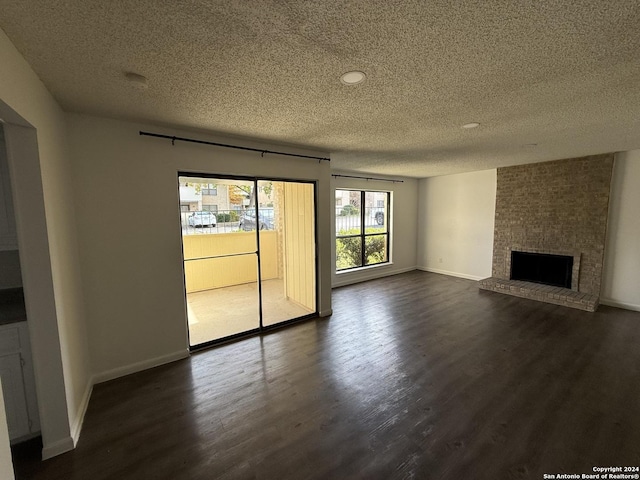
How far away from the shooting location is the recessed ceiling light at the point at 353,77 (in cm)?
174

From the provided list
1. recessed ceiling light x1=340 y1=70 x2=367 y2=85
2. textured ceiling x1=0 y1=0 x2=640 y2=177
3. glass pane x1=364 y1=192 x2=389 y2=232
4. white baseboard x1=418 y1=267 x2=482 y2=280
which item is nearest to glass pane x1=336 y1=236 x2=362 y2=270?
glass pane x1=364 y1=192 x2=389 y2=232

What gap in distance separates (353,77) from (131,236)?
248 cm

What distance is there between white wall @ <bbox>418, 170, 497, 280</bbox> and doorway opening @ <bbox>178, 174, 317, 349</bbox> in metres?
4.17

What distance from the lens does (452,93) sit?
2051 mm

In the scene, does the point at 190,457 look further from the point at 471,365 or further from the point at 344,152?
the point at 344,152

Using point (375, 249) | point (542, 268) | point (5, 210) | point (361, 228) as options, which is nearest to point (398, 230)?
point (375, 249)

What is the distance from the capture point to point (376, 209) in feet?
22.2

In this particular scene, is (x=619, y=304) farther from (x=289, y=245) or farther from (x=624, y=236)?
(x=289, y=245)

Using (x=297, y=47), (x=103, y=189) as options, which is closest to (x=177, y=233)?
(x=103, y=189)

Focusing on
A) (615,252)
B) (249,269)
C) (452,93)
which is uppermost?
(452,93)

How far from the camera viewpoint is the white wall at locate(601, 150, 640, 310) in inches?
168

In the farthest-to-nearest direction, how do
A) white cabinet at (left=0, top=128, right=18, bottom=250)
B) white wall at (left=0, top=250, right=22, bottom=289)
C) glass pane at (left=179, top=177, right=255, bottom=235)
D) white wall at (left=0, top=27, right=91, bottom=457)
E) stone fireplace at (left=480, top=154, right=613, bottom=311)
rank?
stone fireplace at (left=480, top=154, right=613, bottom=311) < glass pane at (left=179, top=177, right=255, bottom=235) < white wall at (left=0, top=250, right=22, bottom=289) < white cabinet at (left=0, top=128, right=18, bottom=250) < white wall at (left=0, top=27, right=91, bottom=457)

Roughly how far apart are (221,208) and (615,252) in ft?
20.6

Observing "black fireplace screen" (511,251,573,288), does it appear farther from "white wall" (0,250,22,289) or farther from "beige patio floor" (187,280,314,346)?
"white wall" (0,250,22,289)
